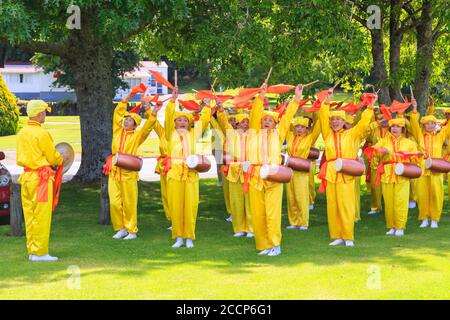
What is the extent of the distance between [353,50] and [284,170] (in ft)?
15.8

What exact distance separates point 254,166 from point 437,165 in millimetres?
3721

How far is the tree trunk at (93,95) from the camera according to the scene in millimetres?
18281

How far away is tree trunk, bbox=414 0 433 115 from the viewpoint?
680 inches

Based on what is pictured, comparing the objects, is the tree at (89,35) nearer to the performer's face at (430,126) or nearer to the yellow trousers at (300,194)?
the yellow trousers at (300,194)

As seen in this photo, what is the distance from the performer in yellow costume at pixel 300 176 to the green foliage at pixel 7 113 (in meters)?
25.7

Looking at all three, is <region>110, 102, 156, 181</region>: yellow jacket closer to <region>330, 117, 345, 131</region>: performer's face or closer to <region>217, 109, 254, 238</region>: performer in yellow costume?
<region>217, 109, 254, 238</region>: performer in yellow costume

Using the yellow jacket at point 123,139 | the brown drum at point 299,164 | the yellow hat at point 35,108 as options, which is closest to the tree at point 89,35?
the yellow jacket at point 123,139

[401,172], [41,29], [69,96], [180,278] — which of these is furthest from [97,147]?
[69,96]

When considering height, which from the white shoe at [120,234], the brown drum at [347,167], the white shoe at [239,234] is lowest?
the white shoe at [239,234]

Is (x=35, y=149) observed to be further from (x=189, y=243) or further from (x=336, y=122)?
(x=336, y=122)

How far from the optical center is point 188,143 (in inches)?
466

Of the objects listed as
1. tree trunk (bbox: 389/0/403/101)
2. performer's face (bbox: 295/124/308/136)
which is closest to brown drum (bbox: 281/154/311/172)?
performer's face (bbox: 295/124/308/136)

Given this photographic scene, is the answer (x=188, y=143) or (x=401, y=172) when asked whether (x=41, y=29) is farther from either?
(x=401, y=172)

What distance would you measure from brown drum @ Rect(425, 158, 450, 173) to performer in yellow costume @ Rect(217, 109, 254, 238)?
2.87m
